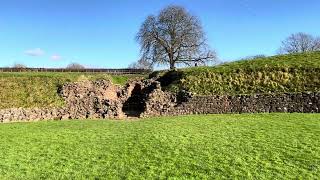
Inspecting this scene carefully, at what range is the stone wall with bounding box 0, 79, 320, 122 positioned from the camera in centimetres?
2967

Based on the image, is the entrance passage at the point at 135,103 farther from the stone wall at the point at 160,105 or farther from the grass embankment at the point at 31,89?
the grass embankment at the point at 31,89

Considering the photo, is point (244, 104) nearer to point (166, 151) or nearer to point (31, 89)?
point (166, 151)

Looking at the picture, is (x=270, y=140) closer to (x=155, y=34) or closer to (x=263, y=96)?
(x=263, y=96)

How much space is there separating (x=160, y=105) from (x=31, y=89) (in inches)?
391

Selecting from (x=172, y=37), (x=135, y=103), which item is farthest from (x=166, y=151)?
(x=172, y=37)

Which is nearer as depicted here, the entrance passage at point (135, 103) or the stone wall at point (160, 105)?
the stone wall at point (160, 105)

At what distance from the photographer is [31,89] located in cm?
3322

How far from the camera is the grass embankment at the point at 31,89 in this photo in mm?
30906

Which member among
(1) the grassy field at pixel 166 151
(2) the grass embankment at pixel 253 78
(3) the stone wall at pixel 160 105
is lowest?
Answer: (1) the grassy field at pixel 166 151

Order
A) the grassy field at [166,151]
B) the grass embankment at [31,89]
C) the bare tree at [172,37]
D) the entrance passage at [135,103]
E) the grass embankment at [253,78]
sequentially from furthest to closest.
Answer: the bare tree at [172,37] < the entrance passage at [135,103] < the grass embankment at [253,78] < the grass embankment at [31,89] < the grassy field at [166,151]

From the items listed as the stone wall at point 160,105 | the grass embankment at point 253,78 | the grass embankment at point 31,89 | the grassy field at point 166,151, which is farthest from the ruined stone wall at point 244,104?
the grass embankment at point 31,89

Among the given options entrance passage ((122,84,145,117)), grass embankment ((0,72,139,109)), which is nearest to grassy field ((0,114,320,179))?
grass embankment ((0,72,139,109))

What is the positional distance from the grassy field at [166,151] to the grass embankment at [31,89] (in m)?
7.67

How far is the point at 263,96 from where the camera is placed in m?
30.8
